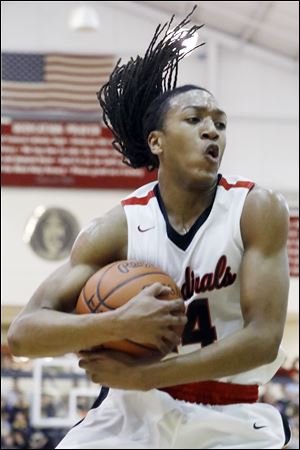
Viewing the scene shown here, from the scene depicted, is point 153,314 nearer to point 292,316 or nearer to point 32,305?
point 32,305

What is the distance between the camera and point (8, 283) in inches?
593

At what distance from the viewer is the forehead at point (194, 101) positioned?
3.70 metres

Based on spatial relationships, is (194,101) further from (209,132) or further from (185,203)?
(185,203)

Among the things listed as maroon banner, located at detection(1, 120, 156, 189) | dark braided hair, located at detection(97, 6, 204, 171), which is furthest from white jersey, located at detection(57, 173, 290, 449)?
maroon banner, located at detection(1, 120, 156, 189)

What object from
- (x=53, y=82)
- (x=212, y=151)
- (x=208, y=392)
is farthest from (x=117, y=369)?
(x=53, y=82)

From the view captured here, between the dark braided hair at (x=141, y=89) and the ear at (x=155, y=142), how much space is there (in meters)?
0.16

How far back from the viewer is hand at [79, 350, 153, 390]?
132 inches

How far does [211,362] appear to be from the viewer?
334cm

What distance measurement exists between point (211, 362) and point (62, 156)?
41.7 ft

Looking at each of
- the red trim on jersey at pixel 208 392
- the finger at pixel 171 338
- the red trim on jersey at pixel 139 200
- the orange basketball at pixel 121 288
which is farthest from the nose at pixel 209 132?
the red trim on jersey at pixel 208 392

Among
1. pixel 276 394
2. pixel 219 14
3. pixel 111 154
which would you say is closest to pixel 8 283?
pixel 111 154

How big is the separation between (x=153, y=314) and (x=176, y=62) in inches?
52.7

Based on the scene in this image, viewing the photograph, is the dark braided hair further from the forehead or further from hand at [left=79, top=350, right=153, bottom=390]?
hand at [left=79, top=350, right=153, bottom=390]

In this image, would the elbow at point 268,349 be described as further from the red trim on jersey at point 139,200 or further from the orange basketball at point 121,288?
the red trim on jersey at point 139,200
